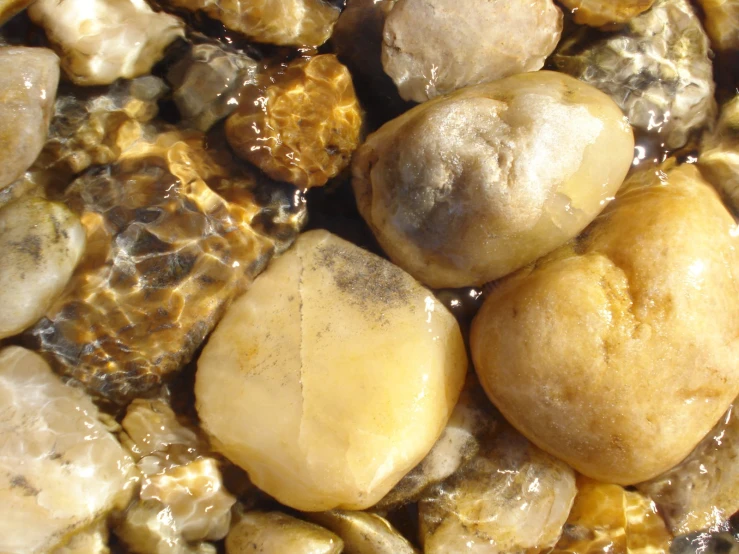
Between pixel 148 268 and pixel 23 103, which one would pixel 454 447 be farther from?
pixel 23 103

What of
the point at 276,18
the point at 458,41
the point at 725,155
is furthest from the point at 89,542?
the point at 725,155

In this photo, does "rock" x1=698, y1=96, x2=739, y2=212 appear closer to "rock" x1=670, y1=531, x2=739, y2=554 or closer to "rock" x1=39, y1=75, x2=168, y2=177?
"rock" x1=670, y1=531, x2=739, y2=554

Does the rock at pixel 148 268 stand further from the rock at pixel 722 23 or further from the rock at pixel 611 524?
the rock at pixel 722 23

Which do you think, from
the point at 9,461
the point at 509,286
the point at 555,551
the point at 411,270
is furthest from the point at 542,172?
the point at 9,461

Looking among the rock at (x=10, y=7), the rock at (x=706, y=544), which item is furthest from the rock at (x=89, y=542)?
the rock at (x=706, y=544)

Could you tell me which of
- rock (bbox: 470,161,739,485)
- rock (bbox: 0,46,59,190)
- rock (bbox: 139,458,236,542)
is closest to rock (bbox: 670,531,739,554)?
rock (bbox: 470,161,739,485)

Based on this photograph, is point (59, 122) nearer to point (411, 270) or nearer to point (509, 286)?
point (411, 270)
